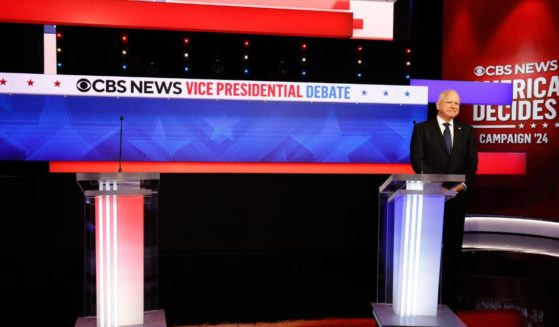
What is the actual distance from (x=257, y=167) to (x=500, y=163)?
2.34 m

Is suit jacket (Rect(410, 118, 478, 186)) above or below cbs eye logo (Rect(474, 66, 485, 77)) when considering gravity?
below

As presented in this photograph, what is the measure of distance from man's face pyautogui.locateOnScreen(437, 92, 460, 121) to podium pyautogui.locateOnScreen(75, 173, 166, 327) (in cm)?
187

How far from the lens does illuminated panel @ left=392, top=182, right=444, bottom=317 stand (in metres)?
2.26

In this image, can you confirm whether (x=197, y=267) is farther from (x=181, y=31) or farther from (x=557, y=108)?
(x=557, y=108)

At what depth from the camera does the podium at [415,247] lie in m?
2.25

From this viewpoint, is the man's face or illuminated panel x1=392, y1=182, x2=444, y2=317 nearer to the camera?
illuminated panel x1=392, y1=182, x2=444, y2=317

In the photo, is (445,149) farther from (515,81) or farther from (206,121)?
(515,81)

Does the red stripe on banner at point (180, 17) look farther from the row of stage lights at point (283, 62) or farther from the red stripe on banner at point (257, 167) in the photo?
the red stripe on banner at point (257, 167)

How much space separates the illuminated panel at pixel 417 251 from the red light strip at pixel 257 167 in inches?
86.8

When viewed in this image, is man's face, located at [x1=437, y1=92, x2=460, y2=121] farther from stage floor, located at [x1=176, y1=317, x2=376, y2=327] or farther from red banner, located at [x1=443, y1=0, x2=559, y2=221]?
red banner, located at [x1=443, y1=0, x2=559, y2=221]

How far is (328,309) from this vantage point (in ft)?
9.83

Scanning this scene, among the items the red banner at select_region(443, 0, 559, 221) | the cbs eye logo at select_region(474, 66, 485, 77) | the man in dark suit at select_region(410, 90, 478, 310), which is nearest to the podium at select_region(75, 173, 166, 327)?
the man in dark suit at select_region(410, 90, 478, 310)

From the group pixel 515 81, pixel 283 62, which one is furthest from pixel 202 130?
pixel 515 81

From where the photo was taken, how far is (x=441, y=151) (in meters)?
3.12
